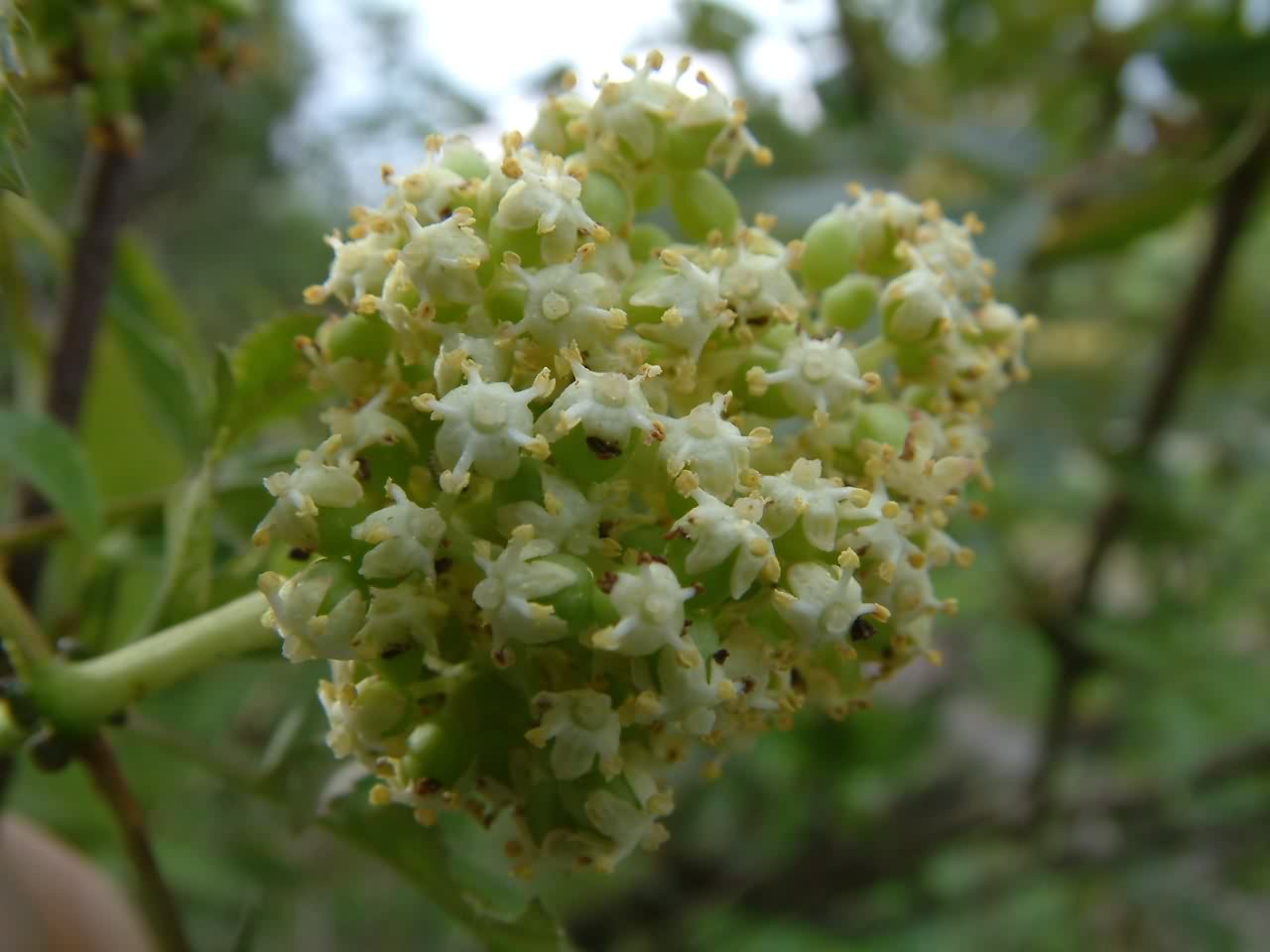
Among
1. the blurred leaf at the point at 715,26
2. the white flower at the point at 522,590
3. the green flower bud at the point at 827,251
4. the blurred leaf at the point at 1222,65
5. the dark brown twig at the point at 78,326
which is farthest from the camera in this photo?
the blurred leaf at the point at 715,26

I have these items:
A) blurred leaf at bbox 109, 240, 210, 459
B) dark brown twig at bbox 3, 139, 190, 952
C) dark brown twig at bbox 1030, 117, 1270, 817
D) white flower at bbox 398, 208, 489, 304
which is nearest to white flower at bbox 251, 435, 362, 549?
white flower at bbox 398, 208, 489, 304

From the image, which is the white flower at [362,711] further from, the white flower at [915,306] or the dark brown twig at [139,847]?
the white flower at [915,306]

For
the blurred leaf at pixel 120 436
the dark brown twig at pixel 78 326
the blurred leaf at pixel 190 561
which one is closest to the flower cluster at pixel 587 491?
the blurred leaf at pixel 190 561

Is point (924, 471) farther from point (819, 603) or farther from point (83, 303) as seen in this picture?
point (83, 303)

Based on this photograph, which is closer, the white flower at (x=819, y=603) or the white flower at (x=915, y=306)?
the white flower at (x=819, y=603)

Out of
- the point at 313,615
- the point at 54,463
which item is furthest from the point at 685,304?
the point at 54,463
